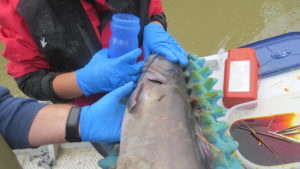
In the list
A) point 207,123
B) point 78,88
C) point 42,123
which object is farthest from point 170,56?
point 42,123

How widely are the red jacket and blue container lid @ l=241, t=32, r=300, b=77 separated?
107 cm

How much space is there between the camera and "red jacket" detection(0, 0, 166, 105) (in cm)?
119

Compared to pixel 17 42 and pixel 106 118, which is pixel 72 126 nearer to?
pixel 106 118

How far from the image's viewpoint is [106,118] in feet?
3.58

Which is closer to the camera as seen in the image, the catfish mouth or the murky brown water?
the catfish mouth

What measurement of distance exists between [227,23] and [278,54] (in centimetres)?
212

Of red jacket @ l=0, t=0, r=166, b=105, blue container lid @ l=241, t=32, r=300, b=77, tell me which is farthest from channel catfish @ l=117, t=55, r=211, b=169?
blue container lid @ l=241, t=32, r=300, b=77

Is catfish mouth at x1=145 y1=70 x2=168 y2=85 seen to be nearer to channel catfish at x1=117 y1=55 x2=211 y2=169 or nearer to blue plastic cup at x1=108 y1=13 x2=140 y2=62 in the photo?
channel catfish at x1=117 y1=55 x2=211 y2=169

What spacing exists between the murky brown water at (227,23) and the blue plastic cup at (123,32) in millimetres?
2397

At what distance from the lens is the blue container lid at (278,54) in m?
1.58

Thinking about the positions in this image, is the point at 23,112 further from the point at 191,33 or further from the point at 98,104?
the point at 191,33

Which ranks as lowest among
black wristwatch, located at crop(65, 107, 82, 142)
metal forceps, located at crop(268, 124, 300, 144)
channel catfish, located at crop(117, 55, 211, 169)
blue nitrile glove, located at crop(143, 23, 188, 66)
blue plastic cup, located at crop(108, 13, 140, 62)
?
metal forceps, located at crop(268, 124, 300, 144)

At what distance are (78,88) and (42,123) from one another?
0.34 metres

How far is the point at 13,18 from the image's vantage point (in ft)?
3.81
